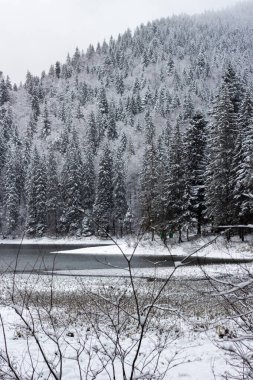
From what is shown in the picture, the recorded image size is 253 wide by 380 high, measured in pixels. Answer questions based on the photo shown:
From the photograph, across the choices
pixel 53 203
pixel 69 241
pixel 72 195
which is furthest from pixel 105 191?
pixel 69 241

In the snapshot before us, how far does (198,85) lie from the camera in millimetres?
156250

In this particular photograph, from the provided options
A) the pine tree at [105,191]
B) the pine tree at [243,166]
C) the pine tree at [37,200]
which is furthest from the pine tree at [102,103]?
the pine tree at [243,166]

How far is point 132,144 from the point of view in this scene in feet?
381

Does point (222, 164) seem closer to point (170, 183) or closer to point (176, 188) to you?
point (176, 188)

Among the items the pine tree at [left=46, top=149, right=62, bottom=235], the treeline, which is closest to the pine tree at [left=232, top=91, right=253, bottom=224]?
the treeline

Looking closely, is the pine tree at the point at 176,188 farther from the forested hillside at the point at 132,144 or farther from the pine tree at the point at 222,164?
the pine tree at the point at 222,164

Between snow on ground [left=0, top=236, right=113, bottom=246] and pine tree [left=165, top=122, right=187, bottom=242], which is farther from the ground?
pine tree [left=165, top=122, right=187, bottom=242]

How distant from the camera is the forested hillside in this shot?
38.2m

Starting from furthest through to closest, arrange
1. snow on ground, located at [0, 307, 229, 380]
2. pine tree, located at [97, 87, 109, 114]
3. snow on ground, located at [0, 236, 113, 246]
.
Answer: pine tree, located at [97, 87, 109, 114], snow on ground, located at [0, 236, 113, 246], snow on ground, located at [0, 307, 229, 380]

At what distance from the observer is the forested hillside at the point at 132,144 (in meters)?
38.2

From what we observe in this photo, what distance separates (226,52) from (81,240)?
153 metres

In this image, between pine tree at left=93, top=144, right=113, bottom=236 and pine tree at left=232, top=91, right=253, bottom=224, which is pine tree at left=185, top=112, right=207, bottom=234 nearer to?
pine tree at left=232, top=91, right=253, bottom=224

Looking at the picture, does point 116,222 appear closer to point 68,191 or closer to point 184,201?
point 68,191

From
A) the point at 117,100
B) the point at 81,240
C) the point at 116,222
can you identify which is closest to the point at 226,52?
the point at 117,100
